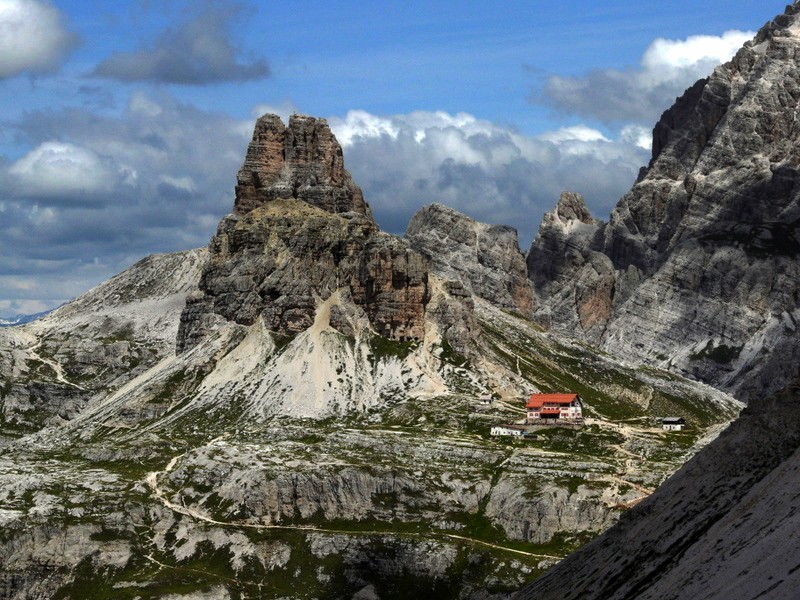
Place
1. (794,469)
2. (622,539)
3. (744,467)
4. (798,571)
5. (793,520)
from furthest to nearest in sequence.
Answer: (622,539) → (744,467) → (794,469) → (793,520) → (798,571)

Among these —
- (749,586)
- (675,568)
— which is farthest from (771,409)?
(749,586)

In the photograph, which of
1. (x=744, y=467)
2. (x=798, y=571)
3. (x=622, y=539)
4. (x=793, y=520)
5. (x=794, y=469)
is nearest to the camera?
(x=798, y=571)

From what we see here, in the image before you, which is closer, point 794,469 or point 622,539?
point 794,469

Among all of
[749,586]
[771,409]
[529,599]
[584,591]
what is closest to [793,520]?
[749,586]

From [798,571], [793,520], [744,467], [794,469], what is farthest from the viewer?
[744,467]

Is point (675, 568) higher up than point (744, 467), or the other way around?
point (744, 467)

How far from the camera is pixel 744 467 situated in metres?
126

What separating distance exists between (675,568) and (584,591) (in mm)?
16304

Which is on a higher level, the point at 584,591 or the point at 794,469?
the point at 794,469

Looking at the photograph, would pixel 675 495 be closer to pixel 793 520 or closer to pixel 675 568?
pixel 675 568

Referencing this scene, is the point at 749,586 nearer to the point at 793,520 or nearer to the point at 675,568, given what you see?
the point at 793,520

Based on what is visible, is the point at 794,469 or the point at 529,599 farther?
the point at 529,599

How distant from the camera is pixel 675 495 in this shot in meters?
134

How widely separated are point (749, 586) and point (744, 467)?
28470 millimetres
